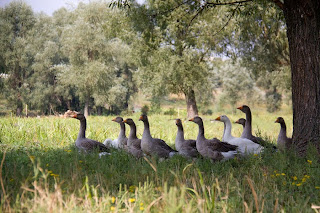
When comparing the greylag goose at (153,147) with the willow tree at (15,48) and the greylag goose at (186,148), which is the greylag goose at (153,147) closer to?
the greylag goose at (186,148)

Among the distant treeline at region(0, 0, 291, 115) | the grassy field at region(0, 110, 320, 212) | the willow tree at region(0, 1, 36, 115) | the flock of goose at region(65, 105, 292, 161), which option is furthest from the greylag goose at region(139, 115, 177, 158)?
the willow tree at region(0, 1, 36, 115)

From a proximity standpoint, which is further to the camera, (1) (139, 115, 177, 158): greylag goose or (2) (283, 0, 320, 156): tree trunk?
(1) (139, 115, 177, 158): greylag goose

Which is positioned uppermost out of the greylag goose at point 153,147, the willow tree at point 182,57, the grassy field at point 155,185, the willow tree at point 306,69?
the willow tree at point 182,57

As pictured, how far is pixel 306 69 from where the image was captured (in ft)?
24.9

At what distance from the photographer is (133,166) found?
6.20m

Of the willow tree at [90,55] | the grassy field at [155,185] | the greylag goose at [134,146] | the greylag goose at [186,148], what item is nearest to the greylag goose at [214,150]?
the grassy field at [155,185]

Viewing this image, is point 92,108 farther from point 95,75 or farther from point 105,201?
point 105,201

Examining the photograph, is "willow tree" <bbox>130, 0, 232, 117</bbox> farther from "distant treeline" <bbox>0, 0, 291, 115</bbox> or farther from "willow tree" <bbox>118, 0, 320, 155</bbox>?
"willow tree" <bbox>118, 0, 320, 155</bbox>

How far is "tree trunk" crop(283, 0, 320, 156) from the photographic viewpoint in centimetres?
751

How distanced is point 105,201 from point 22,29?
4725 cm

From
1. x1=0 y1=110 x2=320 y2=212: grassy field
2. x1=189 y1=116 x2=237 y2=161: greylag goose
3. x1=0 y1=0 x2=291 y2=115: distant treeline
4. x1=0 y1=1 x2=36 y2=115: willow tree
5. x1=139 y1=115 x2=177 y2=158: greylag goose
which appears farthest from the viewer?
x1=0 y1=1 x2=36 y2=115: willow tree

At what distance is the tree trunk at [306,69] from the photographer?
296 inches

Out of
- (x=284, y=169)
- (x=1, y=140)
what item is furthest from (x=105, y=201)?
(x=1, y=140)

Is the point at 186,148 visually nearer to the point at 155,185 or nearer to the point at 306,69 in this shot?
the point at 155,185
